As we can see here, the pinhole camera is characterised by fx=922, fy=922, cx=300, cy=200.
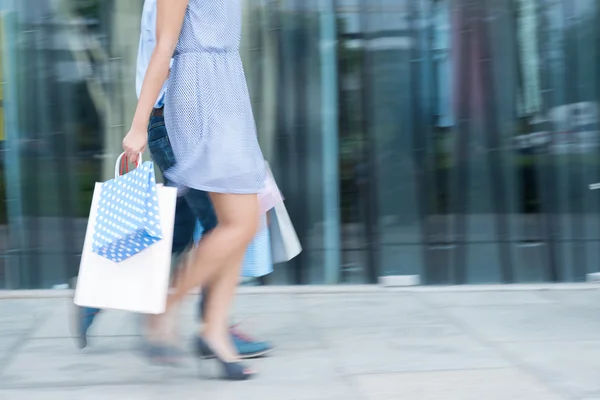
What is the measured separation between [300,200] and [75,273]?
4.68ft

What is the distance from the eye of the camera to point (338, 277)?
18.5ft

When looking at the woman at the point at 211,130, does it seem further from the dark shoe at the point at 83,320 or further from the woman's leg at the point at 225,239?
the dark shoe at the point at 83,320

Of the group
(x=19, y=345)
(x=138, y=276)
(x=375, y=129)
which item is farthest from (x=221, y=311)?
(x=375, y=129)

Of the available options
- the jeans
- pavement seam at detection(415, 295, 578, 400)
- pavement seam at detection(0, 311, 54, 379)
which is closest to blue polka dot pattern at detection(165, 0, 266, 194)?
the jeans

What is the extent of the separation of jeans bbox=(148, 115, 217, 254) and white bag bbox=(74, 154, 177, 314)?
1.05ft

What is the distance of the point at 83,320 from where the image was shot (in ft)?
12.9

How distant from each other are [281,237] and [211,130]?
36.8 inches

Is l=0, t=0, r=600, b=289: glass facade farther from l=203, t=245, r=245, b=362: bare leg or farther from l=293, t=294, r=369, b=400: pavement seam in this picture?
l=203, t=245, r=245, b=362: bare leg

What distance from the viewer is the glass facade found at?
548cm

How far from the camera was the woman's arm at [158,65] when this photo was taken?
347cm

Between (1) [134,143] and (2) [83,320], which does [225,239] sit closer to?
(1) [134,143]

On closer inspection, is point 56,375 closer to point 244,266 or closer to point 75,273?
point 244,266

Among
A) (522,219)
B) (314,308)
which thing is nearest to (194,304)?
(314,308)

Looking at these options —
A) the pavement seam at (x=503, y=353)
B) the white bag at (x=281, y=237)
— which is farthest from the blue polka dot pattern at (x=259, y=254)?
the pavement seam at (x=503, y=353)
